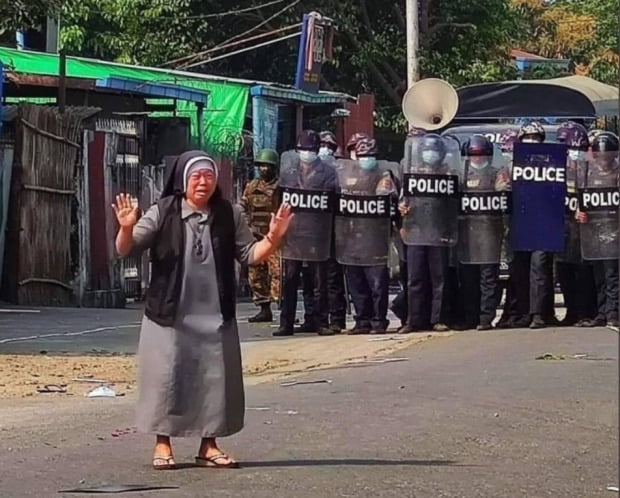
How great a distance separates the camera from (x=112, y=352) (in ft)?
45.3

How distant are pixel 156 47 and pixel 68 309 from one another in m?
13.3

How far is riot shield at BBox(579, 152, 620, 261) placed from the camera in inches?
595

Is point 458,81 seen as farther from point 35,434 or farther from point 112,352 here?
point 35,434

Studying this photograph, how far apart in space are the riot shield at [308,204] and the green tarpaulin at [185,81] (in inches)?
273

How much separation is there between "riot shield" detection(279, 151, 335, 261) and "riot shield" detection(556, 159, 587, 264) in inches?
94.8

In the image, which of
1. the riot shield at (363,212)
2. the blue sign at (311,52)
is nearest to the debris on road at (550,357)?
the riot shield at (363,212)

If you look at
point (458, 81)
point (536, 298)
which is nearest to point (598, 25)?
point (458, 81)

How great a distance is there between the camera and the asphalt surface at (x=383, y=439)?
302 inches

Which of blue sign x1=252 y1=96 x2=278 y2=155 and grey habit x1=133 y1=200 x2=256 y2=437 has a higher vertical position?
blue sign x1=252 y1=96 x2=278 y2=155

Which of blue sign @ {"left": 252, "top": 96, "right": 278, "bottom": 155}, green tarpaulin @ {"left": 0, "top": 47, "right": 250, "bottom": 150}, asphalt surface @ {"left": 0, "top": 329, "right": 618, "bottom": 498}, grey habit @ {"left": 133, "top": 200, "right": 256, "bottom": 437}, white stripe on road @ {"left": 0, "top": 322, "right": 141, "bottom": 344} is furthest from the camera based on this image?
blue sign @ {"left": 252, "top": 96, "right": 278, "bottom": 155}

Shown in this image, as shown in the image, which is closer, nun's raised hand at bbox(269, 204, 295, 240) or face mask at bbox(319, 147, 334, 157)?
nun's raised hand at bbox(269, 204, 295, 240)

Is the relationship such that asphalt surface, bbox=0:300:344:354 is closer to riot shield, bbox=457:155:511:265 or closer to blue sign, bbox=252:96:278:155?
riot shield, bbox=457:155:511:265

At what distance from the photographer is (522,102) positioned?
23.4 m

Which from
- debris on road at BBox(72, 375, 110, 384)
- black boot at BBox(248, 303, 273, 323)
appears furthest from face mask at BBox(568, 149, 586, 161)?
debris on road at BBox(72, 375, 110, 384)
